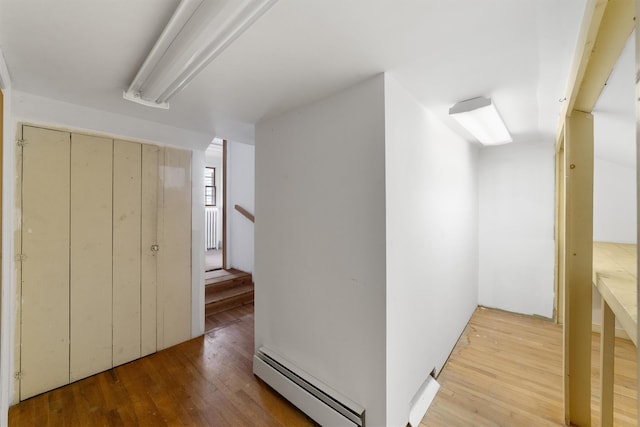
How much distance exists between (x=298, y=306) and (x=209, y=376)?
1033 millimetres

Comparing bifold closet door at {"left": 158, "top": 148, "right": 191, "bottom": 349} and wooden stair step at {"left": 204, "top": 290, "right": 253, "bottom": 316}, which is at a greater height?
bifold closet door at {"left": 158, "top": 148, "right": 191, "bottom": 349}

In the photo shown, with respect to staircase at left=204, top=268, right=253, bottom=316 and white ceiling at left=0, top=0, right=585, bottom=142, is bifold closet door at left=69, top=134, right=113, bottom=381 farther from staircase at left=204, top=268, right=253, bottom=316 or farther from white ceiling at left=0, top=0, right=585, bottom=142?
staircase at left=204, top=268, right=253, bottom=316

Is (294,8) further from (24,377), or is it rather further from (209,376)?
→ (24,377)

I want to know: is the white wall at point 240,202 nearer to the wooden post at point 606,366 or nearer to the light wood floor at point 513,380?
the light wood floor at point 513,380

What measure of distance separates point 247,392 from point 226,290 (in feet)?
6.65

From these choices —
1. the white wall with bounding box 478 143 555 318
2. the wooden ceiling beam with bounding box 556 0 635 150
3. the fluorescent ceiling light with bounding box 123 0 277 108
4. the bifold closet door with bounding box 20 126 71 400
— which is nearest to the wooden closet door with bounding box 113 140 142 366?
the bifold closet door with bounding box 20 126 71 400

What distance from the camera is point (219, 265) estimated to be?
4.81 m

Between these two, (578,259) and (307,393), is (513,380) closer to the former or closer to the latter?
(578,259)

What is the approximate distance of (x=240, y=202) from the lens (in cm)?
457

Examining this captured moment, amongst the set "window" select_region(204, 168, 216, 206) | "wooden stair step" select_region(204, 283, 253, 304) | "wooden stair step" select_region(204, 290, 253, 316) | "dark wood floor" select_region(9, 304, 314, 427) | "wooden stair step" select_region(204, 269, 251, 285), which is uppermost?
"window" select_region(204, 168, 216, 206)

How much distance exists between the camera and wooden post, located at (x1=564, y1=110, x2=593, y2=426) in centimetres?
152

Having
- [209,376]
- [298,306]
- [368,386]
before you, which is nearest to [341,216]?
[298,306]

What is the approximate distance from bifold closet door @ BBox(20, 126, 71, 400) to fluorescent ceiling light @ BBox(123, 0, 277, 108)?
1.08 meters

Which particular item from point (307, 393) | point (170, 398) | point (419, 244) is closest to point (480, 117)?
point (419, 244)
